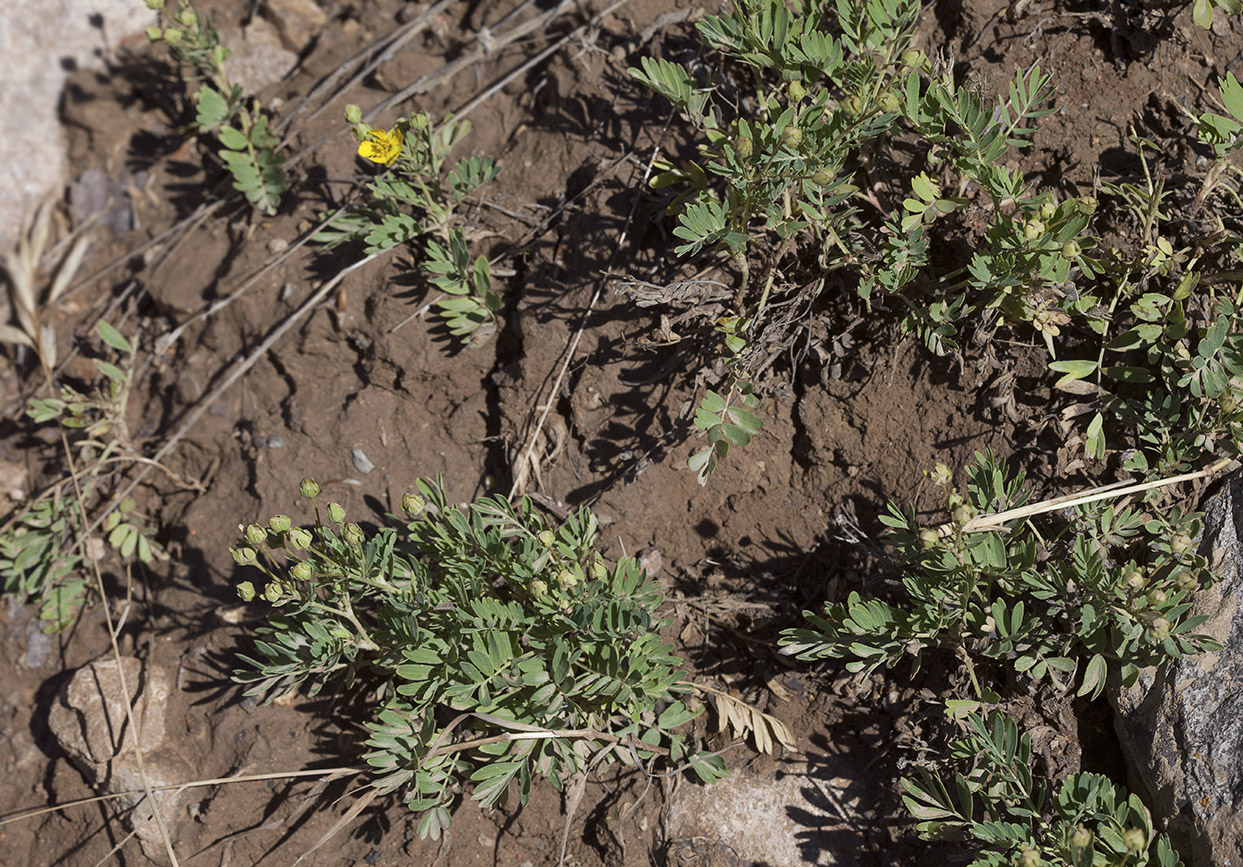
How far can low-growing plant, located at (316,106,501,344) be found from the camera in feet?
10.7

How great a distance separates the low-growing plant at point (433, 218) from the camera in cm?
325

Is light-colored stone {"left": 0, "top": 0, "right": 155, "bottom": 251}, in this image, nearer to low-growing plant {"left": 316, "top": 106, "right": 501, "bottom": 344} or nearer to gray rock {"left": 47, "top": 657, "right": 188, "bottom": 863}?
low-growing plant {"left": 316, "top": 106, "right": 501, "bottom": 344}

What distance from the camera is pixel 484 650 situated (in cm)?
273

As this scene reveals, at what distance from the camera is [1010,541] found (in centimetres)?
283

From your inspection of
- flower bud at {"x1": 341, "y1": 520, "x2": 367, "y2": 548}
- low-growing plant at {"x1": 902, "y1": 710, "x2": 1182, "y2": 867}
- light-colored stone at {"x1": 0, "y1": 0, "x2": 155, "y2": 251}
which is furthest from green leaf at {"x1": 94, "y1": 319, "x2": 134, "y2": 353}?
low-growing plant at {"x1": 902, "y1": 710, "x2": 1182, "y2": 867}

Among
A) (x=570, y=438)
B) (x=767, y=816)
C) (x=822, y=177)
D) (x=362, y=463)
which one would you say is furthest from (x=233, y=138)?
(x=767, y=816)

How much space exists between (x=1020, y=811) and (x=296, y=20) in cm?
454

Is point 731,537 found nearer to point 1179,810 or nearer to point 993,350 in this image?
point 993,350

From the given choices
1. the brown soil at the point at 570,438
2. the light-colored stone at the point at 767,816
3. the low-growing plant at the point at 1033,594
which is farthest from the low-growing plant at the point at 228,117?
the light-colored stone at the point at 767,816

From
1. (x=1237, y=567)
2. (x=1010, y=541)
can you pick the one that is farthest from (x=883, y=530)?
(x=1237, y=567)

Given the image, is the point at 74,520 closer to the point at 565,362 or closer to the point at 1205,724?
the point at 565,362

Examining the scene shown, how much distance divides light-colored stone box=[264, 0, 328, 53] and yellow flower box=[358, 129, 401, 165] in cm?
167

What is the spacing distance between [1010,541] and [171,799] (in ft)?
9.99

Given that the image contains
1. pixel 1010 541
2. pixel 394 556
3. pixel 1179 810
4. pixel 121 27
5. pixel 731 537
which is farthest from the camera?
pixel 121 27
